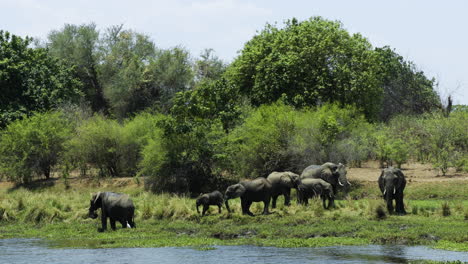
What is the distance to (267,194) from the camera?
34.0 m

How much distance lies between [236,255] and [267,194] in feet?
31.2

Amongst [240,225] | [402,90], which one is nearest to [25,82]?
[240,225]

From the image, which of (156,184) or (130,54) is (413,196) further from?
(130,54)

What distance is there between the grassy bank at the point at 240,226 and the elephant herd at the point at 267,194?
0.59 meters

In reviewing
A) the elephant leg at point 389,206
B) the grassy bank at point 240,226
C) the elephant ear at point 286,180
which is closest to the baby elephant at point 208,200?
the grassy bank at point 240,226

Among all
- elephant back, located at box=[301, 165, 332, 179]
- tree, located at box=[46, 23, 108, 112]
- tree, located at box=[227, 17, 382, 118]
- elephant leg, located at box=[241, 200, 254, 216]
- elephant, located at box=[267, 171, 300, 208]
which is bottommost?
elephant leg, located at box=[241, 200, 254, 216]

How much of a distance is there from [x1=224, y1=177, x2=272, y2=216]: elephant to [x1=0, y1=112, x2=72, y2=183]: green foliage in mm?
24695

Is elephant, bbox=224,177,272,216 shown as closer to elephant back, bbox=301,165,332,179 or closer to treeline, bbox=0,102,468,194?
elephant back, bbox=301,165,332,179

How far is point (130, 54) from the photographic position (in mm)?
88312

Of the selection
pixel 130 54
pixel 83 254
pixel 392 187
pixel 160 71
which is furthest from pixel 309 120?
pixel 130 54

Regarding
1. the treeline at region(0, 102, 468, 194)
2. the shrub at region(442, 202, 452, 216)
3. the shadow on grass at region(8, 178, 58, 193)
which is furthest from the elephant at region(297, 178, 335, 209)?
the shadow on grass at region(8, 178, 58, 193)

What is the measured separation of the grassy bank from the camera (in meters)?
26.6

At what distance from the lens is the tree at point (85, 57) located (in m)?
86.8

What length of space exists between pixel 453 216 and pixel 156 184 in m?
21.6
